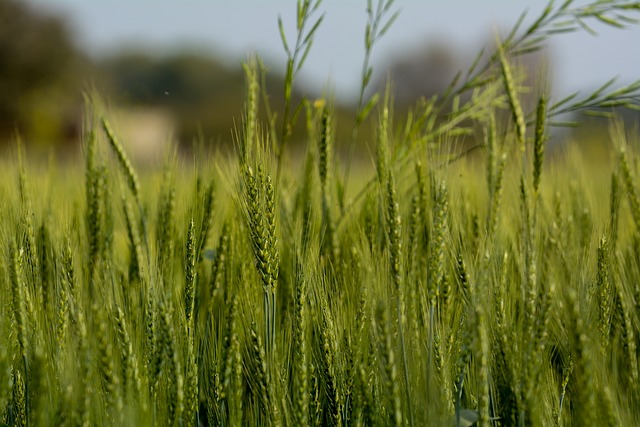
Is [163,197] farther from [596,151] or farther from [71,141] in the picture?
[71,141]

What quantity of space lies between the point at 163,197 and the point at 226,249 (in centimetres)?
19

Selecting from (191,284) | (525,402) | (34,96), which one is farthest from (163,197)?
(34,96)

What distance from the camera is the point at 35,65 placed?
23.7 metres

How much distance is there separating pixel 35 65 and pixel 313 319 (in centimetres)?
2471

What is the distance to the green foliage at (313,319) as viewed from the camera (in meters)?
1.07

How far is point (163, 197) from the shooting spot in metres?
1.53

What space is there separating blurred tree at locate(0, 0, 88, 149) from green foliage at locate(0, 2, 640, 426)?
22303 mm

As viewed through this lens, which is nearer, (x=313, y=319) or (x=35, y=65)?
(x=313, y=319)

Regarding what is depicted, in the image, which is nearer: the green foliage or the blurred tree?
the green foliage

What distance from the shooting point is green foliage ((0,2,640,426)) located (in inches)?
42.1

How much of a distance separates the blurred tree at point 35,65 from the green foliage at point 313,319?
2230 centimetres

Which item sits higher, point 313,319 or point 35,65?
point 35,65

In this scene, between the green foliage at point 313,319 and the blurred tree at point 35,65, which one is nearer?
the green foliage at point 313,319

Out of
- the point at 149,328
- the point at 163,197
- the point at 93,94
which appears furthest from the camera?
the point at 163,197
